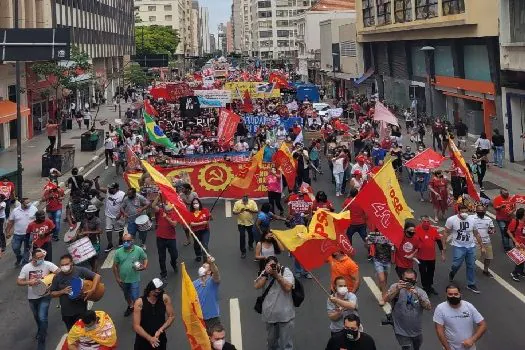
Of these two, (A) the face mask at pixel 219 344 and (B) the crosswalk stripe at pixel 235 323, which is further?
(B) the crosswalk stripe at pixel 235 323

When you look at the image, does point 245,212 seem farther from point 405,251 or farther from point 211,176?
point 211,176

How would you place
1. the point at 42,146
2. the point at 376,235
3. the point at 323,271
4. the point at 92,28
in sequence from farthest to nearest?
the point at 92,28 → the point at 42,146 → the point at 323,271 → the point at 376,235

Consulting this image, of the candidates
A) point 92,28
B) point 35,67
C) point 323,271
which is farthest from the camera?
point 92,28

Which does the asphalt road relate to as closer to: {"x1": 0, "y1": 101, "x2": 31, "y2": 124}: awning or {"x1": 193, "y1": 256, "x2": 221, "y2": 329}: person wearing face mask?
{"x1": 193, "y1": 256, "x2": 221, "y2": 329}: person wearing face mask

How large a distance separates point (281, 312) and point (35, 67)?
25916 millimetres

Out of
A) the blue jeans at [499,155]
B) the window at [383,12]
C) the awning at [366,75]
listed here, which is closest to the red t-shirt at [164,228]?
A: the blue jeans at [499,155]

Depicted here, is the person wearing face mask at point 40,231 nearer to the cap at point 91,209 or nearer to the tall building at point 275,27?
the cap at point 91,209

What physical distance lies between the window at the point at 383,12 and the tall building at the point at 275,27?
382 ft

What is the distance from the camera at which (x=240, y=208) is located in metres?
12.9

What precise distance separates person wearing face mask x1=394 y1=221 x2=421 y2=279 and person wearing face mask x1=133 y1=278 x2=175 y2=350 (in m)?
4.13

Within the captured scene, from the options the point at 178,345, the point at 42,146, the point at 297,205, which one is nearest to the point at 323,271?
the point at 297,205

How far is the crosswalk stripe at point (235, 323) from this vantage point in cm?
894

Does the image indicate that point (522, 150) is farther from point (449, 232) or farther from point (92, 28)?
point (92, 28)

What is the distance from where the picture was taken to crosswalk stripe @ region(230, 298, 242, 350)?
29.3 ft
